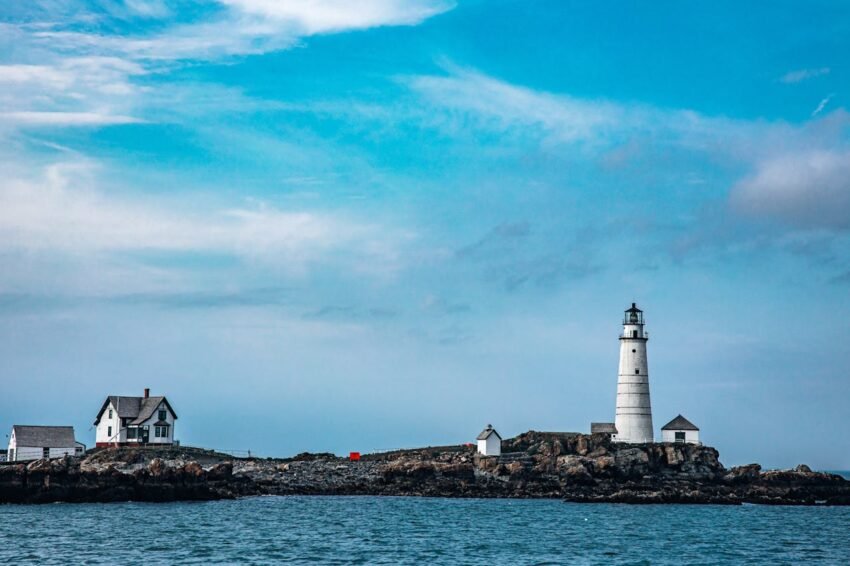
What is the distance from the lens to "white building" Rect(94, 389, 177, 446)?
89562mm

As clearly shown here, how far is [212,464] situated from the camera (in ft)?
286

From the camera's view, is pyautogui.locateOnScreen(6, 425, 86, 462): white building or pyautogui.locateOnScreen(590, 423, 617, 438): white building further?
pyautogui.locateOnScreen(590, 423, 617, 438): white building

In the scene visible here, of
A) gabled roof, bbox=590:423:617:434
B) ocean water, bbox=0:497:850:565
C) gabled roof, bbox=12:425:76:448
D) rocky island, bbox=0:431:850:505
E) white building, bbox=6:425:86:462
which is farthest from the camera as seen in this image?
gabled roof, bbox=590:423:617:434

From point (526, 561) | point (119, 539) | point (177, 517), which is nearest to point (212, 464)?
point (177, 517)

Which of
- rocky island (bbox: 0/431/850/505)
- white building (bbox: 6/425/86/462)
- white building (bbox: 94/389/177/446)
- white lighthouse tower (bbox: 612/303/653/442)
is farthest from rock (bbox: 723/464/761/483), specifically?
white building (bbox: 6/425/86/462)

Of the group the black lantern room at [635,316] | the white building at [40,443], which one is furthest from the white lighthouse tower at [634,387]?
the white building at [40,443]

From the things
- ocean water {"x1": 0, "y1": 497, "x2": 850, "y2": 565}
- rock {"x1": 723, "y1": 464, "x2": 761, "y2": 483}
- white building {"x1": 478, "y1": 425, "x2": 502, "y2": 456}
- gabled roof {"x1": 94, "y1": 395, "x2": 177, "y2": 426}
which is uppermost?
gabled roof {"x1": 94, "y1": 395, "x2": 177, "y2": 426}

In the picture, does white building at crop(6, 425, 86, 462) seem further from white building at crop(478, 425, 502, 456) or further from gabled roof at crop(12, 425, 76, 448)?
white building at crop(478, 425, 502, 456)

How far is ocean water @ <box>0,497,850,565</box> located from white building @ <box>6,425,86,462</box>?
1694cm

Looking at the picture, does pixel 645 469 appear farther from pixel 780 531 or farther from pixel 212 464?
pixel 212 464

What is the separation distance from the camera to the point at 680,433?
91.8m

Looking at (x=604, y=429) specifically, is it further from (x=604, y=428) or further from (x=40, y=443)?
(x=40, y=443)

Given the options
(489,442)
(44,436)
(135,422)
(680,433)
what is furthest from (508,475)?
(44,436)

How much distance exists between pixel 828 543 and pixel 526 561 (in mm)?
20317
